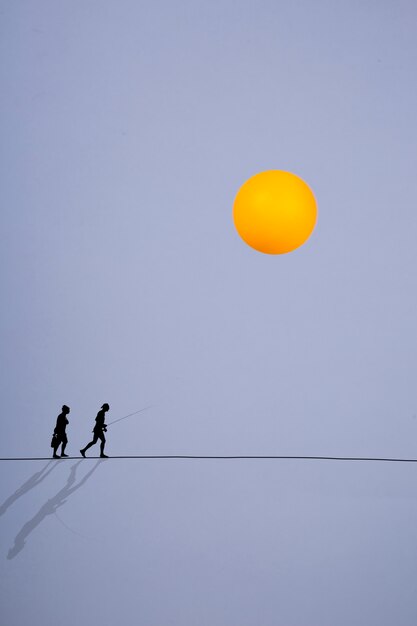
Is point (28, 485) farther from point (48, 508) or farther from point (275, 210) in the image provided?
point (275, 210)

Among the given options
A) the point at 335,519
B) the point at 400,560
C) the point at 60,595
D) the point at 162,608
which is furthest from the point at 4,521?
the point at 400,560

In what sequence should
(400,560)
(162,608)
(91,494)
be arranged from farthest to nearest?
(91,494)
(400,560)
(162,608)

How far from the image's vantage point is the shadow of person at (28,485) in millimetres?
7913

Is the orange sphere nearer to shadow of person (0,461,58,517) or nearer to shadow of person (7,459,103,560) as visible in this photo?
shadow of person (7,459,103,560)

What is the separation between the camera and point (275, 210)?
8039mm

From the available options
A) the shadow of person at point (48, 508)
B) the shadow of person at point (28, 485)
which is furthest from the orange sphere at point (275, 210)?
the shadow of person at point (28, 485)

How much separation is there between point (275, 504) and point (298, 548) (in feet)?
5.02

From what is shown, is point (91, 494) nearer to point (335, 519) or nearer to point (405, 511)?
point (335, 519)

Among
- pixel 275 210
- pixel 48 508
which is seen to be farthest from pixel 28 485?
pixel 275 210

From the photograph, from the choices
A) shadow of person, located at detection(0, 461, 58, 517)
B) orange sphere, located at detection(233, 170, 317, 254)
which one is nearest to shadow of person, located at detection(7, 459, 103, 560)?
shadow of person, located at detection(0, 461, 58, 517)

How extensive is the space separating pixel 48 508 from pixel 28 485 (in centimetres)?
140

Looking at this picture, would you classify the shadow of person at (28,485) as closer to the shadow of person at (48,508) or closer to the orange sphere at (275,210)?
the shadow of person at (48,508)

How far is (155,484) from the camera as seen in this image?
9.30m

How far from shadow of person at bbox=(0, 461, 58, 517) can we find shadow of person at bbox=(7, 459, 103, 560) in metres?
0.38
